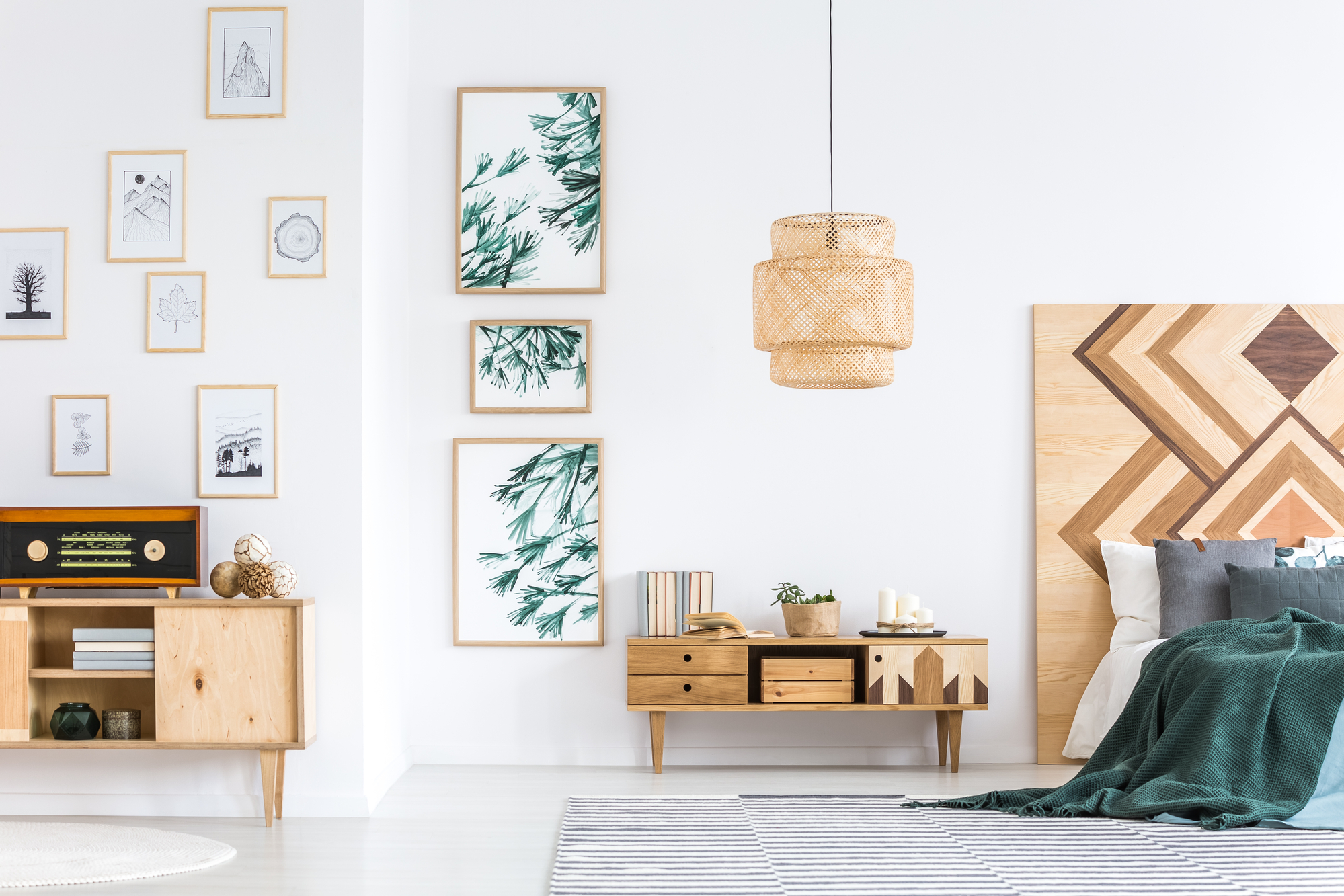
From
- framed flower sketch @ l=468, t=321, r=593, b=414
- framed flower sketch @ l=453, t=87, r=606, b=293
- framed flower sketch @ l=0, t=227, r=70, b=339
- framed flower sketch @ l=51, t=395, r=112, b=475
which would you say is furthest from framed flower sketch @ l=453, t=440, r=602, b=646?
framed flower sketch @ l=0, t=227, r=70, b=339

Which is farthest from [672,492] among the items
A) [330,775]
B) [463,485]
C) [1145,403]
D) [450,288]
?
[1145,403]

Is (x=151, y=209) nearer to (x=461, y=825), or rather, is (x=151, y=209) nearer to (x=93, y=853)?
(x=93, y=853)

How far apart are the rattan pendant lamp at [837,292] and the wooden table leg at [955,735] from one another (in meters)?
1.39

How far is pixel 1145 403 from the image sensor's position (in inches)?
167

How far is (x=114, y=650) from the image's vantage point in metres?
3.27

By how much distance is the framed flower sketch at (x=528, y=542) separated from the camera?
420cm

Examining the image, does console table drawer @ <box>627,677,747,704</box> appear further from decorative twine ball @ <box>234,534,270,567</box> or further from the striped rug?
decorative twine ball @ <box>234,534,270,567</box>

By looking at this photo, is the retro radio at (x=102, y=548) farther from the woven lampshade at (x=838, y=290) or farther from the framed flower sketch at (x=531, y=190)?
the woven lampshade at (x=838, y=290)

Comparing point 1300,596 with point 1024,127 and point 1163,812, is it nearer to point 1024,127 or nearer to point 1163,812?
point 1163,812

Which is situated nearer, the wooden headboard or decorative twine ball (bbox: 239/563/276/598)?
decorative twine ball (bbox: 239/563/276/598)

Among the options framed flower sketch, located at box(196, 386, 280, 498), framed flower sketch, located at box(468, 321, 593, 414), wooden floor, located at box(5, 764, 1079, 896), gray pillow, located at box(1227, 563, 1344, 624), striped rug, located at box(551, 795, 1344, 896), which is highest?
framed flower sketch, located at box(468, 321, 593, 414)

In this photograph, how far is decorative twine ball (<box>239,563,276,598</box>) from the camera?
3.28 m

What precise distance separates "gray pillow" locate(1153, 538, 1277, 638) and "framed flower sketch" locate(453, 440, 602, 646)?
218 cm

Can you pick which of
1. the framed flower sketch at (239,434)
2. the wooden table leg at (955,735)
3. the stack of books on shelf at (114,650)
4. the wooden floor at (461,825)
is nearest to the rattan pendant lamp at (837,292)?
the wooden table leg at (955,735)
